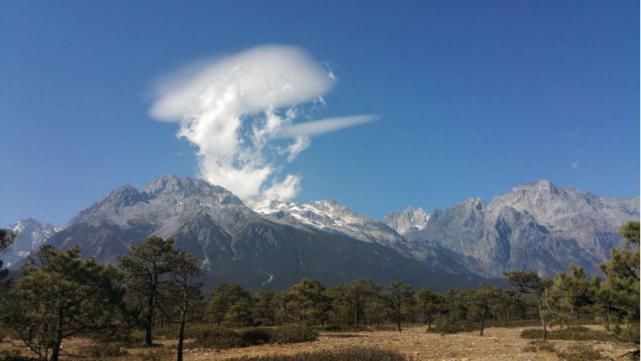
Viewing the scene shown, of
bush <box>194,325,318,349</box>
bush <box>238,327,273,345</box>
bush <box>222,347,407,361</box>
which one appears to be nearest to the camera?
bush <box>222,347,407,361</box>

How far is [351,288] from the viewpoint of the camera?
11819 cm

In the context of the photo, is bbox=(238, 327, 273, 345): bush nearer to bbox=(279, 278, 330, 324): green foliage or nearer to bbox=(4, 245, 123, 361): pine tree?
bbox=(279, 278, 330, 324): green foliage

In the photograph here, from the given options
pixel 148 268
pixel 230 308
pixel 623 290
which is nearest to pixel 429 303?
pixel 230 308

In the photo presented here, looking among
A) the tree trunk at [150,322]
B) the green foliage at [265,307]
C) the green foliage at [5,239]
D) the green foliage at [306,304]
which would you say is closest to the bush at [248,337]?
the tree trunk at [150,322]

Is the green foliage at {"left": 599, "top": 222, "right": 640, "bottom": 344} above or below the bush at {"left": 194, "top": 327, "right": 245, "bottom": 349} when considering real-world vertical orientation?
above

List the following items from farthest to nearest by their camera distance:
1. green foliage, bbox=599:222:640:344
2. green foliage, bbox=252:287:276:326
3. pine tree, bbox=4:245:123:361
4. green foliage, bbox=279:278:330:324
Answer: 1. green foliage, bbox=252:287:276:326
2. green foliage, bbox=279:278:330:324
3. pine tree, bbox=4:245:123:361
4. green foliage, bbox=599:222:640:344

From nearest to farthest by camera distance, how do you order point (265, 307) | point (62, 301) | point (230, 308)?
point (62, 301) < point (230, 308) < point (265, 307)

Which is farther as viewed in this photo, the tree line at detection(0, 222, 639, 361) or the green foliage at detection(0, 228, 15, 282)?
the green foliage at detection(0, 228, 15, 282)

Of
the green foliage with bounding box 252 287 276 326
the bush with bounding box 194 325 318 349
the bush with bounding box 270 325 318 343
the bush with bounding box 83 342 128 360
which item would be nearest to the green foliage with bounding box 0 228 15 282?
the bush with bounding box 83 342 128 360

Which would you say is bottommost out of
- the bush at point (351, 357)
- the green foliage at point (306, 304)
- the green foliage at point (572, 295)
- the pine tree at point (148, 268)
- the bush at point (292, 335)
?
the bush at point (292, 335)

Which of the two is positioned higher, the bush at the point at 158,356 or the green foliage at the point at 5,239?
the green foliage at the point at 5,239

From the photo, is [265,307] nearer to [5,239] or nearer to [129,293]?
[129,293]

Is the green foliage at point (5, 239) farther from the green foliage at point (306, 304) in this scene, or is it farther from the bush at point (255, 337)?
the green foliage at point (306, 304)

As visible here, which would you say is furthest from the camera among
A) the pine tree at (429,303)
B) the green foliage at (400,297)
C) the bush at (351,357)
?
the pine tree at (429,303)
